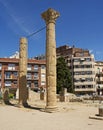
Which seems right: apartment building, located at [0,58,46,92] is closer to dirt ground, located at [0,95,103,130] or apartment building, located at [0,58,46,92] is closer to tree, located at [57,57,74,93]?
tree, located at [57,57,74,93]

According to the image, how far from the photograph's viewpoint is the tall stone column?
18.7 m

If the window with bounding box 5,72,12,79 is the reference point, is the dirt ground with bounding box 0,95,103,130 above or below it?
below

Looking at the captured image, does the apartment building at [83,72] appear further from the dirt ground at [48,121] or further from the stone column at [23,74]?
the dirt ground at [48,121]

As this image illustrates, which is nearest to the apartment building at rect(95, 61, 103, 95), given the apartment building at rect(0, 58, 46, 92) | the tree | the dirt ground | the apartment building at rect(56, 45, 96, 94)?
the apartment building at rect(56, 45, 96, 94)

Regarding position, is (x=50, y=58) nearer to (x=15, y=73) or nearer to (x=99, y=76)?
(x=15, y=73)

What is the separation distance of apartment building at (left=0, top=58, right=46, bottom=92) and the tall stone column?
44262 mm

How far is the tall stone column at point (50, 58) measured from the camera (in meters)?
18.7

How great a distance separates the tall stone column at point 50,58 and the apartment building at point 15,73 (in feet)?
145

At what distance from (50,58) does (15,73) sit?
152ft

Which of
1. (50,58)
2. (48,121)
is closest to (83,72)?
(50,58)

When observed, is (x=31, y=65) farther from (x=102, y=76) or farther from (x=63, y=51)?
(x=102, y=76)

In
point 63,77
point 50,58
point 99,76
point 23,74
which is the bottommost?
point 23,74

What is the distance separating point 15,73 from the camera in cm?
6431

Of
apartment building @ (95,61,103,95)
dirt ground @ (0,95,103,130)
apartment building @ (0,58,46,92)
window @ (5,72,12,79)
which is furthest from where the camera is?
apartment building @ (95,61,103,95)
